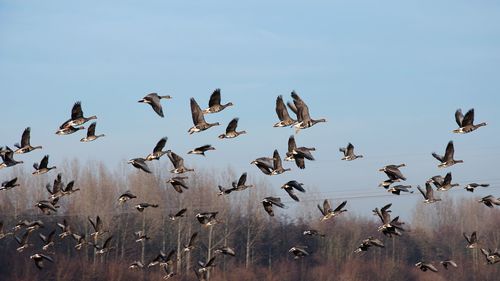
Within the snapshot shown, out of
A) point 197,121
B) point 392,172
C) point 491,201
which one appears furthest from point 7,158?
point 491,201

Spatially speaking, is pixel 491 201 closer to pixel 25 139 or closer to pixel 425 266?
pixel 425 266

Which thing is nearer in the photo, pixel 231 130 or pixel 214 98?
pixel 214 98

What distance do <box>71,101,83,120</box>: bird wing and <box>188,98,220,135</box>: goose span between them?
373cm

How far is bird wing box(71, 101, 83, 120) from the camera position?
30.6m

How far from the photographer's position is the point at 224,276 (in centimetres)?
8569

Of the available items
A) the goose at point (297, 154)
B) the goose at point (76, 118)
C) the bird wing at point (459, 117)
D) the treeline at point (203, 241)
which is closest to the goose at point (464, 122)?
the bird wing at point (459, 117)

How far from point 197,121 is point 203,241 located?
203 feet

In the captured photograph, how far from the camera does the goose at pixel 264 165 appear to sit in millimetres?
31330

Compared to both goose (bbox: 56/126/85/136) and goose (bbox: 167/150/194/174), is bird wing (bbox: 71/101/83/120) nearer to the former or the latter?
goose (bbox: 56/126/85/136)

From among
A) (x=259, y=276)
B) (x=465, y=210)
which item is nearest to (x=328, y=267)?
(x=259, y=276)

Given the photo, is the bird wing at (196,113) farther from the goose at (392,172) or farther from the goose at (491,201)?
the goose at (491,201)

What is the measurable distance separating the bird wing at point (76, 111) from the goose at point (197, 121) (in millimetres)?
3732

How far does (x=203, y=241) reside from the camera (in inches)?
3578

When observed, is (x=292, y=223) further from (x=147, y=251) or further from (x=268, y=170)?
(x=268, y=170)
